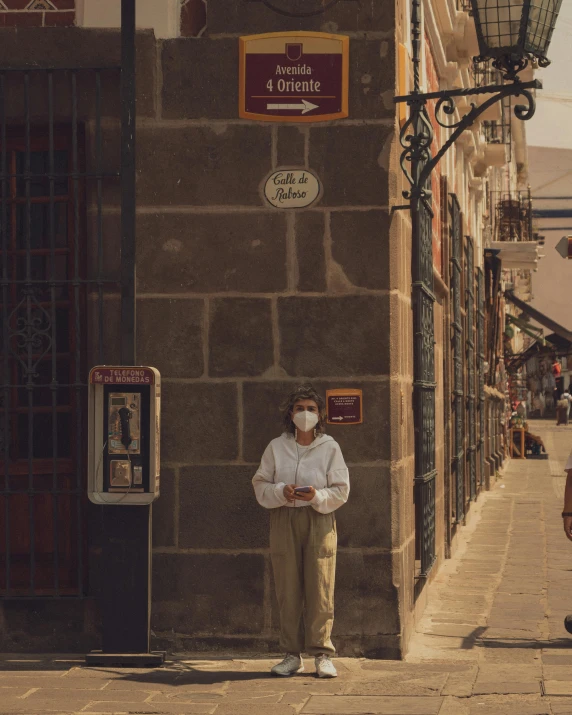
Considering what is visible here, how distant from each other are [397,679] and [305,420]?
143 cm

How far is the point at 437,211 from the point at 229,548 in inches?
204

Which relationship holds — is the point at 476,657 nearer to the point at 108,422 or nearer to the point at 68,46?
the point at 108,422

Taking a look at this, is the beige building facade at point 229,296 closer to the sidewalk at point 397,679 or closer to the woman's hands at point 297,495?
the sidewalk at point 397,679

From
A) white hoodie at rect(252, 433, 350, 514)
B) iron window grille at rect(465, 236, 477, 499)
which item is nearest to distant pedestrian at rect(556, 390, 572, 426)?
iron window grille at rect(465, 236, 477, 499)

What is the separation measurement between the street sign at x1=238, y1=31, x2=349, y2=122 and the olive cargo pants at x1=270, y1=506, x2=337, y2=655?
233 centimetres

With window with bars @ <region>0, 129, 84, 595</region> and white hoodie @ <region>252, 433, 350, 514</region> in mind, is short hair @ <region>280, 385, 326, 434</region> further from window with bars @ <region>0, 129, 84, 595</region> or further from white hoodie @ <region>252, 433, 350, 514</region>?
window with bars @ <region>0, 129, 84, 595</region>

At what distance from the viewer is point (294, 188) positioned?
26.5 ft

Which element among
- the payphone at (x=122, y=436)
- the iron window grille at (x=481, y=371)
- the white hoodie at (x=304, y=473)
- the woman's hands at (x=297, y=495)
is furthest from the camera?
the iron window grille at (x=481, y=371)

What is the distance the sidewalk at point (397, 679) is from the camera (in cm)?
654

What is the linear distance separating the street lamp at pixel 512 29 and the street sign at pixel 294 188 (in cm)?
124

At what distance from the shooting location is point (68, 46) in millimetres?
8258

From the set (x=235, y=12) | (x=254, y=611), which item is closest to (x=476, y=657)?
(x=254, y=611)

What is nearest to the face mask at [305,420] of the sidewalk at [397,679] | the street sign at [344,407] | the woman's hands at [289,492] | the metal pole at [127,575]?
the woman's hands at [289,492]

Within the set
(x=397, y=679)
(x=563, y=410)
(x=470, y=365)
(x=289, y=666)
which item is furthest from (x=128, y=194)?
(x=563, y=410)
